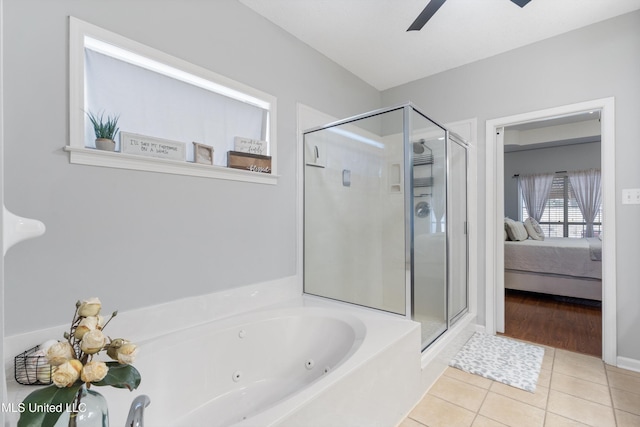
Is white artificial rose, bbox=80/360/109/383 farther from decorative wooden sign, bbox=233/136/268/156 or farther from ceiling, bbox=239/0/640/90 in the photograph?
ceiling, bbox=239/0/640/90

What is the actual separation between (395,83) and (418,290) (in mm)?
2284

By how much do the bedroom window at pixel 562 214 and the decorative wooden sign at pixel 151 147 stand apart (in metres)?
7.22

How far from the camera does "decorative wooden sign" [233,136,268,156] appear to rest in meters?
2.06

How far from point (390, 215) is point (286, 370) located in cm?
132

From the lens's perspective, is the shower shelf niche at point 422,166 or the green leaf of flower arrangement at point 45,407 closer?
the green leaf of flower arrangement at point 45,407

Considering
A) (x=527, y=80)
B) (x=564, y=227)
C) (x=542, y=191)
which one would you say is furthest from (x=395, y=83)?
(x=564, y=227)

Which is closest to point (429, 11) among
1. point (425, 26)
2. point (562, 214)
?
point (425, 26)

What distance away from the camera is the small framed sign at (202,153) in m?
1.83

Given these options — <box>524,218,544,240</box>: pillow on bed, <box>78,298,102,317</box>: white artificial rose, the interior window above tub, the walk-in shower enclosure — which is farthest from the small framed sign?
<box>524,218,544,240</box>: pillow on bed

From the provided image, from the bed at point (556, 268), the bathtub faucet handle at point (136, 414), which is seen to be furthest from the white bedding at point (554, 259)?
the bathtub faucet handle at point (136, 414)

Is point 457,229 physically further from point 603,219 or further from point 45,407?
point 45,407

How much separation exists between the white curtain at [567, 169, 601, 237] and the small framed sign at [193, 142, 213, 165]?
23.1 ft

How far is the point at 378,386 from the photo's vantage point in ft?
4.85

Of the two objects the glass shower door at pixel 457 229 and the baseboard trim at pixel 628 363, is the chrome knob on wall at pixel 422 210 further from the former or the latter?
the baseboard trim at pixel 628 363
